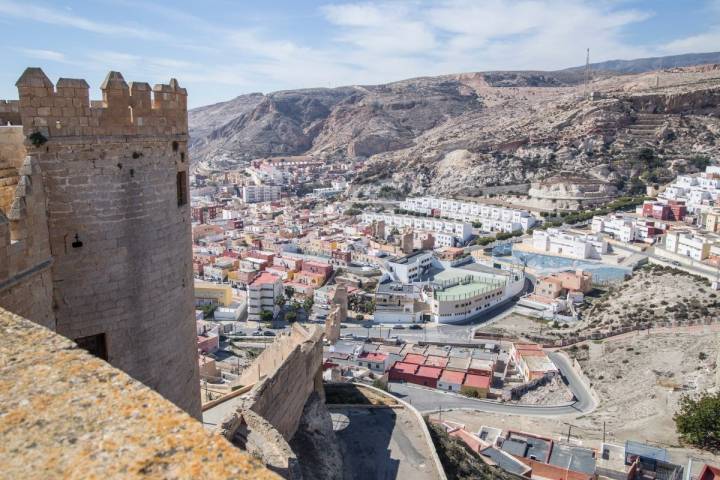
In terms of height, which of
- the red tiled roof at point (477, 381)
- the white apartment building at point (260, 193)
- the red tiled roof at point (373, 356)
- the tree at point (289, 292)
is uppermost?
the white apartment building at point (260, 193)

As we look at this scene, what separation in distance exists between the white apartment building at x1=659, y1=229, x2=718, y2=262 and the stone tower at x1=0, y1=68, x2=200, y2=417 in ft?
131

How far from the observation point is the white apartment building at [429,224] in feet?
175

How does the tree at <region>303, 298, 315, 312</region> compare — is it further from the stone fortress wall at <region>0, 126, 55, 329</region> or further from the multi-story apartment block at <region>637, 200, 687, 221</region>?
the stone fortress wall at <region>0, 126, 55, 329</region>

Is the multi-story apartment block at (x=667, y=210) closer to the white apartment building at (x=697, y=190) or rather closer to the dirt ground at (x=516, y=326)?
the white apartment building at (x=697, y=190)

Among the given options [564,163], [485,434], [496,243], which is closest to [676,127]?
[564,163]

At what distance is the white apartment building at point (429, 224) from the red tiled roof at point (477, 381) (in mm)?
26745

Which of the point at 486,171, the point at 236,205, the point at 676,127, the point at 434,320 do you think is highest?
the point at 676,127

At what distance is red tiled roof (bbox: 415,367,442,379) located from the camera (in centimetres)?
2577

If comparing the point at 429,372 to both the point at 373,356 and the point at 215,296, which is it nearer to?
the point at 373,356

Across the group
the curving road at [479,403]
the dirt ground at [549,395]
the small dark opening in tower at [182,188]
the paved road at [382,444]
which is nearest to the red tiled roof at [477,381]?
the curving road at [479,403]

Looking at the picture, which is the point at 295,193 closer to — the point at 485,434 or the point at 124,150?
the point at 485,434

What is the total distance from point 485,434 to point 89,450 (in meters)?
18.7

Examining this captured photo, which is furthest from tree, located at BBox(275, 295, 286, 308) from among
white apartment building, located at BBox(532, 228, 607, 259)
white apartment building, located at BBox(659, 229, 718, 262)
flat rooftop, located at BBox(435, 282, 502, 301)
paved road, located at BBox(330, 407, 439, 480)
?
white apartment building, located at BBox(659, 229, 718, 262)

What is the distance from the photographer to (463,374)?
25.7m
